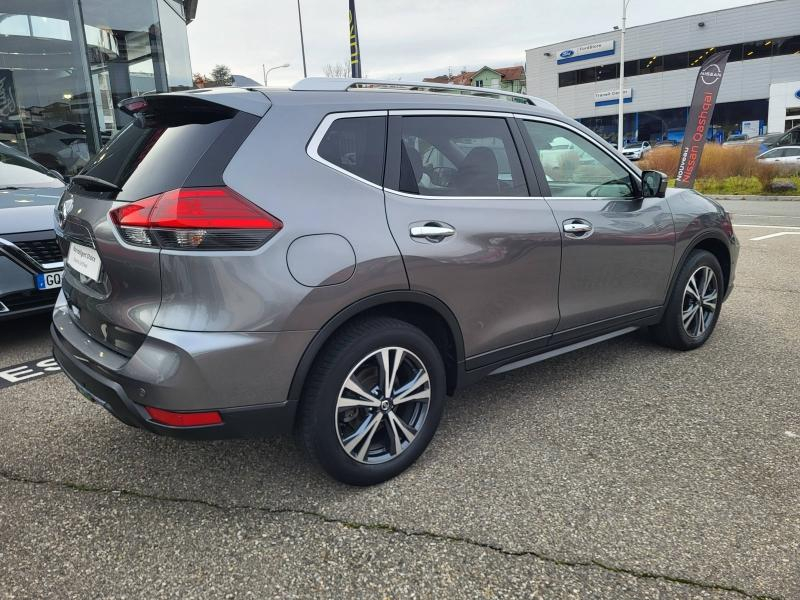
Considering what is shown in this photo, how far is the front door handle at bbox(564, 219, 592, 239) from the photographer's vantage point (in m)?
3.23

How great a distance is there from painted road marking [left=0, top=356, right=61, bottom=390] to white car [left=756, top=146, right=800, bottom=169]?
22023 mm

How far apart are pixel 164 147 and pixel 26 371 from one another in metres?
2.63

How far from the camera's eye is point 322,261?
7.48 feet

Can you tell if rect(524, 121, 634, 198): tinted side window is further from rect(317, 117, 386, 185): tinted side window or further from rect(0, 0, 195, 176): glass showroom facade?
rect(0, 0, 195, 176): glass showroom facade

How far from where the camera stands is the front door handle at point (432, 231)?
258 cm

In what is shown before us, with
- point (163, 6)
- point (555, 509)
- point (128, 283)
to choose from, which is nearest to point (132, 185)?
point (128, 283)

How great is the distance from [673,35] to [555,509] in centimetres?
5862

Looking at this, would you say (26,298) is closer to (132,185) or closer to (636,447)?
(132,185)

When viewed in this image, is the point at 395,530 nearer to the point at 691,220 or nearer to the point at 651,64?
the point at 691,220

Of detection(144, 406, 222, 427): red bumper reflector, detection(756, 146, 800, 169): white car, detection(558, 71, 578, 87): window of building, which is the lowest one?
detection(756, 146, 800, 169): white car

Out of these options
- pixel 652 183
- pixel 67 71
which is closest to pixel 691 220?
pixel 652 183

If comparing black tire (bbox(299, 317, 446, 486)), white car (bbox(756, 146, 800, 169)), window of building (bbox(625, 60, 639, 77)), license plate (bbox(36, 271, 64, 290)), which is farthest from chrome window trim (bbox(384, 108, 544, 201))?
window of building (bbox(625, 60, 639, 77))

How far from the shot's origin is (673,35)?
2025 inches

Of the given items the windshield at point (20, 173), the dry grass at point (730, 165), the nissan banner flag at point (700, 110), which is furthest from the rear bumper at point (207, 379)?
the dry grass at point (730, 165)
